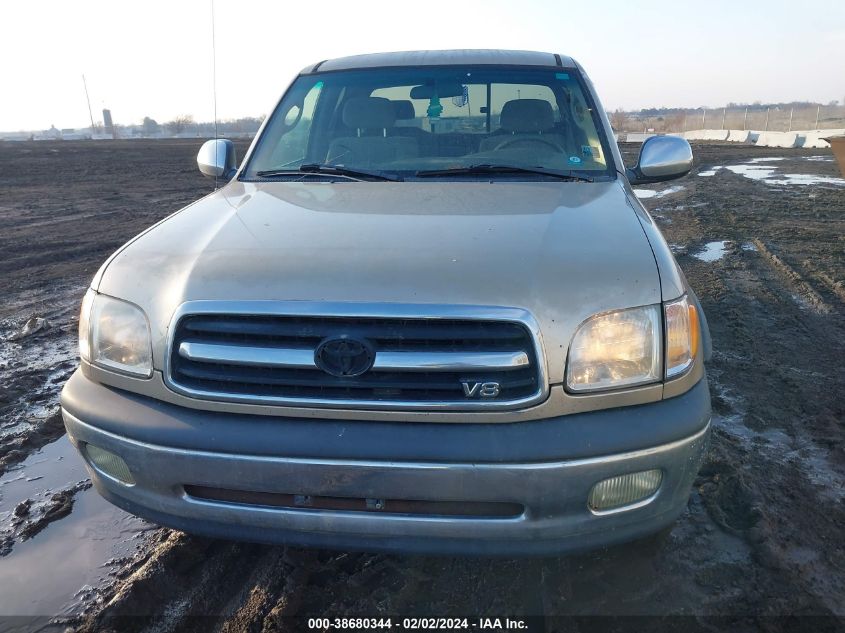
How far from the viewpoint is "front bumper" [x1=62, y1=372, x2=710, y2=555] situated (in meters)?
1.80

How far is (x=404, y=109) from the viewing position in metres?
3.49

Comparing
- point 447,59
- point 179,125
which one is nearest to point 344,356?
point 447,59

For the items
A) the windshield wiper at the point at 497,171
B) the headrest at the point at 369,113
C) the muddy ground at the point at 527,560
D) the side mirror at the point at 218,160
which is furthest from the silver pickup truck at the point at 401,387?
the side mirror at the point at 218,160

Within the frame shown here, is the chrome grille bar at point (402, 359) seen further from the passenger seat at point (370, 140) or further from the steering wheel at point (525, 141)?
the steering wheel at point (525, 141)

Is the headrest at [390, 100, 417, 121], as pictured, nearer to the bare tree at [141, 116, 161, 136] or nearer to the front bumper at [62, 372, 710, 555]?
the front bumper at [62, 372, 710, 555]

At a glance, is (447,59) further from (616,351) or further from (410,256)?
(616,351)

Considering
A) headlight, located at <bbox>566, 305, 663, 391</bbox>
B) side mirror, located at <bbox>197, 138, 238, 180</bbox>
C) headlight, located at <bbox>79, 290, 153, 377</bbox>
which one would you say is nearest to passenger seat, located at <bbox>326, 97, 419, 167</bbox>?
side mirror, located at <bbox>197, 138, 238, 180</bbox>

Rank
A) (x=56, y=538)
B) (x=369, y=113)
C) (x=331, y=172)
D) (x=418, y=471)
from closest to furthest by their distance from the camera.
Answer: (x=418, y=471), (x=56, y=538), (x=331, y=172), (x=369, y=113)

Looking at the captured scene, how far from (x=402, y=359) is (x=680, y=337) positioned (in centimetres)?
89

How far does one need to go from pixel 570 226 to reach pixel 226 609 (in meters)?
1.78

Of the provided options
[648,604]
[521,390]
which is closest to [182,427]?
[521,390]

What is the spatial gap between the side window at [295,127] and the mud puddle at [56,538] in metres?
1.84

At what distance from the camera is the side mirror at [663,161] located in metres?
3.33

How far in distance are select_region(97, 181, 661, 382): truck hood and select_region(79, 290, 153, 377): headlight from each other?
0.15 ft
